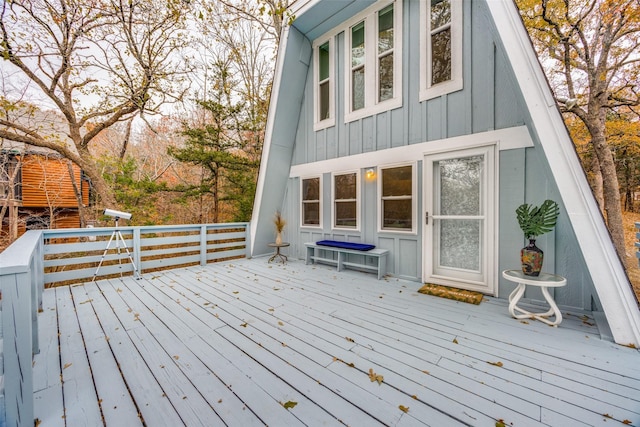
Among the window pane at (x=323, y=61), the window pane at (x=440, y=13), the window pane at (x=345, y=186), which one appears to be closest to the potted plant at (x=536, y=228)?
the window pane at (x=345, y=186)

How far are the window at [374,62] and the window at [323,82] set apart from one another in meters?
0.49

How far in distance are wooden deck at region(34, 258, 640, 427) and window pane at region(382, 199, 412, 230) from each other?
138cm

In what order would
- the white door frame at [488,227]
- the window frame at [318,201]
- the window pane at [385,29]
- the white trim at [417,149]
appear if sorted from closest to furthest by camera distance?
the white trim at [417,149], the white door frame at [488,227], the window pane at [385,29], the window frame at [318,201]

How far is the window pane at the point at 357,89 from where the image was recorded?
4.94m

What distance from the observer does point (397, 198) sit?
436 centimetres

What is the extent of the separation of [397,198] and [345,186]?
3.90 feet

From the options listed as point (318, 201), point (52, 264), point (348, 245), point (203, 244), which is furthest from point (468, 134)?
point (52, 264)

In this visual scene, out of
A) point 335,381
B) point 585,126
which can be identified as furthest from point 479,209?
point 585,126

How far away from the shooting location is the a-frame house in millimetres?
2484

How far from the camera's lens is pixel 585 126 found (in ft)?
20.6

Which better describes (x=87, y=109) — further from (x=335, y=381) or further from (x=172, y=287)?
(x=335, y=381)

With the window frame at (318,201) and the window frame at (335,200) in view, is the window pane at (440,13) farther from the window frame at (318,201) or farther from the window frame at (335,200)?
the window frame at (318,201)

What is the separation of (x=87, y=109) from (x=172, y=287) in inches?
238

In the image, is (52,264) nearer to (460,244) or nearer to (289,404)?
(289,404)
